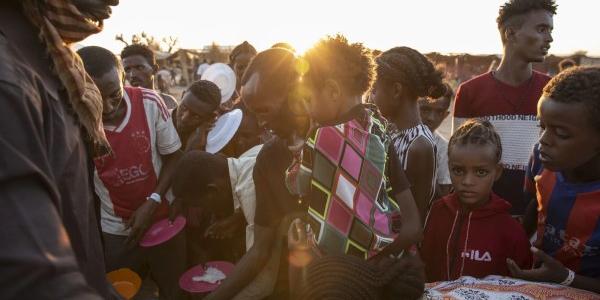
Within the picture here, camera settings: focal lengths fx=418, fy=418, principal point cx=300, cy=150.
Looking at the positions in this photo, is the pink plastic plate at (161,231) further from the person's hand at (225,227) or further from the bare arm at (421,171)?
the bare arm at (421,171)

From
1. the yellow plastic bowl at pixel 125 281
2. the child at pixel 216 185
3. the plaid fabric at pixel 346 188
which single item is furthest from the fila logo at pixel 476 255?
the yellow plastic bowl at pixel 125 281

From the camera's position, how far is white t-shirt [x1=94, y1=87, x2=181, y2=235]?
108 inches

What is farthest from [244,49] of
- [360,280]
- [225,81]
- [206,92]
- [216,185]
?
[360,280]

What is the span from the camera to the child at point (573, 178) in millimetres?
1703

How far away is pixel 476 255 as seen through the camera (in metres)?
2.11

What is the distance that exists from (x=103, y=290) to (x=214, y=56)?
3566 centimetres

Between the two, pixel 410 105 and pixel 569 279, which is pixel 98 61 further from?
pixel 569 279

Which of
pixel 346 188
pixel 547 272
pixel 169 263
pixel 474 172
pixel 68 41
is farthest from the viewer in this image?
pixel 169 263

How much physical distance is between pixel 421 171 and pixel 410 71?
64 centimetres

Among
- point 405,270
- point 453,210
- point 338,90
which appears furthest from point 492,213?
point 405,270

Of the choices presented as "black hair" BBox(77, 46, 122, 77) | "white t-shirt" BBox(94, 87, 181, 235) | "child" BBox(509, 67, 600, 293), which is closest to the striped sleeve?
"white t-shirt" BBox(94, 87, 181, 235)

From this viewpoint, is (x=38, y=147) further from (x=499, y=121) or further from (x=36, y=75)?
(x=499, y=121)

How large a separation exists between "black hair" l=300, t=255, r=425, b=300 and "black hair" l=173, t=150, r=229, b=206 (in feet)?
6.26

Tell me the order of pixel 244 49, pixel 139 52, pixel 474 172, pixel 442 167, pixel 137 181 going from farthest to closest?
1. pixel 244 49
2. pixel 139 52
3. pixel 442 167
4. pixel 137 181
5. pixel 474 172
